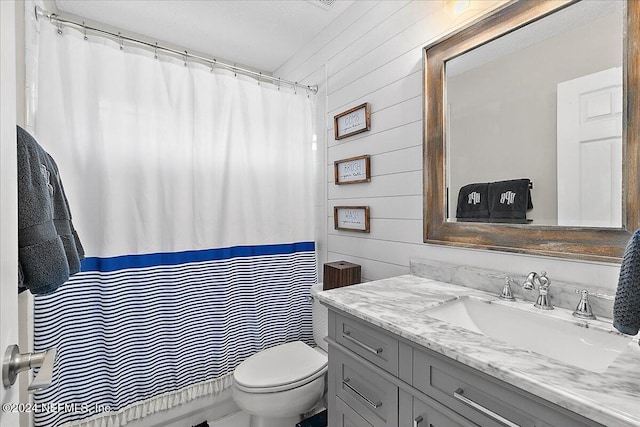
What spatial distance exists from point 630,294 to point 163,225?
72.0 inches

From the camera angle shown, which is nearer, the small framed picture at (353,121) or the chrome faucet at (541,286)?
the chrome faucet at (541,286)

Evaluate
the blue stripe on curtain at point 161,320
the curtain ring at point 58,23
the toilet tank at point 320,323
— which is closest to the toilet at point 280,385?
the toilet tank at point 320,323

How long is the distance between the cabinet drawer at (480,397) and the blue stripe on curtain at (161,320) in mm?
1317

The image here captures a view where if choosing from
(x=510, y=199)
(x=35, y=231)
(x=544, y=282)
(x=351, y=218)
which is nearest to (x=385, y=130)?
(x=351, y=218)

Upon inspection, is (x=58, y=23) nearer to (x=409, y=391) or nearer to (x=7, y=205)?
(x=7, y=205)

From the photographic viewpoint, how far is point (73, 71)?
4.82 ft

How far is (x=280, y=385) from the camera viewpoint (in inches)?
58.1

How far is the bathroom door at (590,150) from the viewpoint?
95 cm

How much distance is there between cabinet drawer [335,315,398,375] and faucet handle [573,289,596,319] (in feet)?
1.82

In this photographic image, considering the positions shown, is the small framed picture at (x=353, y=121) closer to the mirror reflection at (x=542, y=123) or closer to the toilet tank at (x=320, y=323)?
the mirror reflection at (x=542, y=123)

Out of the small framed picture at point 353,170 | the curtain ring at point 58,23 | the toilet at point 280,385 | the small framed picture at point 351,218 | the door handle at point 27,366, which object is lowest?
the toilet at point 280,385

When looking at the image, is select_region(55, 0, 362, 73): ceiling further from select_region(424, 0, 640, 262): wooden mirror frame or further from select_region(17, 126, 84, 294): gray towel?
select_region(17, 126, 84, 294): gray towel

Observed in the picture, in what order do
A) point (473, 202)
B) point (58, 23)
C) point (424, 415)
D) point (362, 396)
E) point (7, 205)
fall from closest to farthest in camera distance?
point (7, 205), point (424, 415), point (362, 396), point (473, 202), point (58, 23)

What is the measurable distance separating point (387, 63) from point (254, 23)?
976 mm
